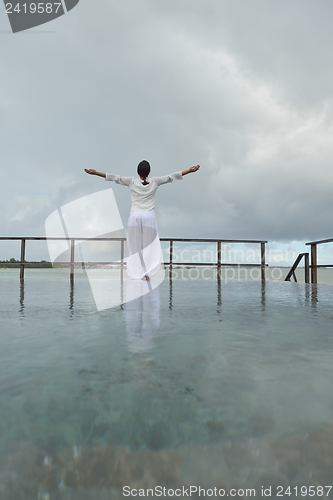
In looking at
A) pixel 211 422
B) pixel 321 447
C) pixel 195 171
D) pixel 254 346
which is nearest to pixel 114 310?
pixel 254 346

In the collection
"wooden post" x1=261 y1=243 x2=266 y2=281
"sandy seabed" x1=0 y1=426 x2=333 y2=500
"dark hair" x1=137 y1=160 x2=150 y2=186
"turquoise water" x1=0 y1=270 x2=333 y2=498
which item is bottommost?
"sandy seabed" x1=0 y1=426 x2=333 y2=500

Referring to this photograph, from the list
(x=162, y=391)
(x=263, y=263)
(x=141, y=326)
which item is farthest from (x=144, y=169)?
(x=263, y=263)

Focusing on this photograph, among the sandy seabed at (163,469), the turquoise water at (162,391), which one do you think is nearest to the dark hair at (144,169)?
the turquoise water at (162,391)

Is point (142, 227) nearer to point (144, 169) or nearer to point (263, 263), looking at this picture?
point (144, 169)

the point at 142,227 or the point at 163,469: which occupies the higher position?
the point at 142,227

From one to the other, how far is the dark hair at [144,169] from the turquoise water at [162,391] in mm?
3493

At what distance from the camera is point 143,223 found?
482cm

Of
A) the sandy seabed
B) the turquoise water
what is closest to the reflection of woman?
the turquoise water

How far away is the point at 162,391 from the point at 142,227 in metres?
4.12

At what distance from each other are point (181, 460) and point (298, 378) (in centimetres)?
52

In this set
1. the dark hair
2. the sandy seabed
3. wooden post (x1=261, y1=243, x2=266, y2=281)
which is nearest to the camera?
the sandy seabed

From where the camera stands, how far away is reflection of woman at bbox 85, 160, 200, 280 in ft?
15.4

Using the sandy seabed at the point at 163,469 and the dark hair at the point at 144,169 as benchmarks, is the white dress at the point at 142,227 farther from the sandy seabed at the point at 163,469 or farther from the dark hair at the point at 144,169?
the sandy seabed at the point at 163,469

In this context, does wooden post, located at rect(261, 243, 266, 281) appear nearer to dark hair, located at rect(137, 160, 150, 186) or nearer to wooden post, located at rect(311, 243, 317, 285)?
wooden post, located at rect(311, 243, 317, 285)
